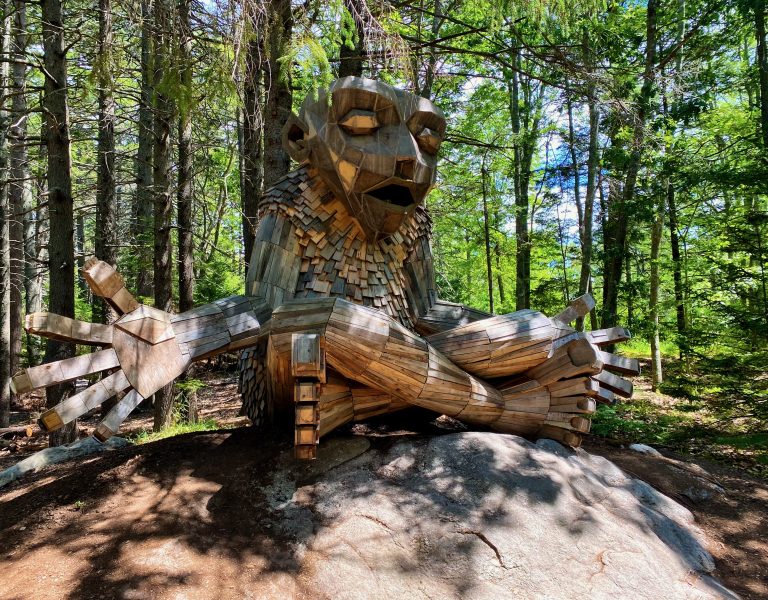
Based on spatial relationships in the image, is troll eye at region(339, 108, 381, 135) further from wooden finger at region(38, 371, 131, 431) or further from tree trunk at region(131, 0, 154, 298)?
tree trunk at region(131, 0, 154, 298)

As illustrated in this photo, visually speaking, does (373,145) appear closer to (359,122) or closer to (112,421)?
(359,122)

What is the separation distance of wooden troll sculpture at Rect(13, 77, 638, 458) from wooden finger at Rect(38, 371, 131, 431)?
0.53ft

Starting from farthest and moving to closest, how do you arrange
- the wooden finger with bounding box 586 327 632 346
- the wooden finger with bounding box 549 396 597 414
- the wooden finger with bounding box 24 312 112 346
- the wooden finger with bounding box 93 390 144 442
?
the wooden finger with bounding box 586 327 632 346 < the wooden finger with bounding box 549 396 597 414 < the wooden finger with bounding box 93 390 144 442 < the wooden finger with bounding box 24 312 112 346

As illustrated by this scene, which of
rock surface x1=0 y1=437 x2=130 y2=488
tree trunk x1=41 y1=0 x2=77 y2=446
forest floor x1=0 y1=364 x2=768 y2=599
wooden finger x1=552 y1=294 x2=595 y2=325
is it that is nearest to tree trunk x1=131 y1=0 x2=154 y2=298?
tree trunk x1=41 y1=0 x2=77 y2=446

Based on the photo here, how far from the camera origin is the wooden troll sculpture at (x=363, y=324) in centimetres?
284

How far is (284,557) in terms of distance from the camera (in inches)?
99.7

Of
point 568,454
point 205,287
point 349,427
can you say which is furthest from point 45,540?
point 205,287

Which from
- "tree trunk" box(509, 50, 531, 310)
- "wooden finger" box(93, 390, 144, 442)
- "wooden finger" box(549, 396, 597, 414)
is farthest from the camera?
"tree trunk" box(509, 50, 531, 310)

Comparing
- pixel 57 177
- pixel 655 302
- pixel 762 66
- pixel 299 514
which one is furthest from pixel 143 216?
pixel 762 66

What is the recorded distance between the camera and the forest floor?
99.3 inches

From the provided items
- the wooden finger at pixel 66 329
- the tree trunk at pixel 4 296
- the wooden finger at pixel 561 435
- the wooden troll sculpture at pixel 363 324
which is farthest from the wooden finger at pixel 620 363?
the tree trunk at pixel 4 296

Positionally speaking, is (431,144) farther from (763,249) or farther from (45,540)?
(763,249)

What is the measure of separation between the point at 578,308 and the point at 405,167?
5.47 ft

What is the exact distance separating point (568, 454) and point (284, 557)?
206 centimetres
